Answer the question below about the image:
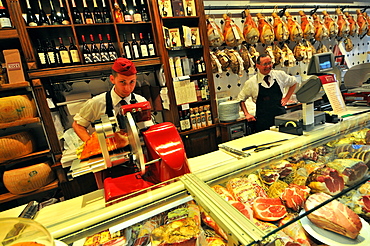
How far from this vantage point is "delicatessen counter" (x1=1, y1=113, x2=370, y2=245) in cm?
73

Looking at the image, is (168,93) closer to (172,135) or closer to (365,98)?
(172,135)

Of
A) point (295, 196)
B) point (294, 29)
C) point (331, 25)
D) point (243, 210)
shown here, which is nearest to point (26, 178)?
point (243, 210)

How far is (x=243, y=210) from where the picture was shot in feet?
2.76

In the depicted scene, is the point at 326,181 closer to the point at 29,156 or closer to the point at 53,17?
the point at 29,156

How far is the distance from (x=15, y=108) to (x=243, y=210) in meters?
3.00

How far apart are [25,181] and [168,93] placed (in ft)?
7.72

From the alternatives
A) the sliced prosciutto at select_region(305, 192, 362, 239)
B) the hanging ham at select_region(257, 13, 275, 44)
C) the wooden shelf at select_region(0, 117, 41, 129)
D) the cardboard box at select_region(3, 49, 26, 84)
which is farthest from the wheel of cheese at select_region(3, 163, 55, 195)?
the hanging ham at select_region(257, 13, 275, 44)

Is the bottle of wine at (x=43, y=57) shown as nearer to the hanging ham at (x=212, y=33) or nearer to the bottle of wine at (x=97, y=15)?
the bottle of wine at (x=97, y=15)

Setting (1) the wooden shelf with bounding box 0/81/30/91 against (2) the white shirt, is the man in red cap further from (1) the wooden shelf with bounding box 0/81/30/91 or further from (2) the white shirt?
(2) the white shirt

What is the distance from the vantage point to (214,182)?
3.13 feet

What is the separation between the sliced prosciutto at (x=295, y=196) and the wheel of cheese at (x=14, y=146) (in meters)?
3.15

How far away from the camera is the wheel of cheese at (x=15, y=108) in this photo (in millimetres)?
2504

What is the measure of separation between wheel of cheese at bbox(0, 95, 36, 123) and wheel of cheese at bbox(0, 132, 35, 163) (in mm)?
237

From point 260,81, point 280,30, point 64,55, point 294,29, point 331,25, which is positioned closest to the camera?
point 64,55
